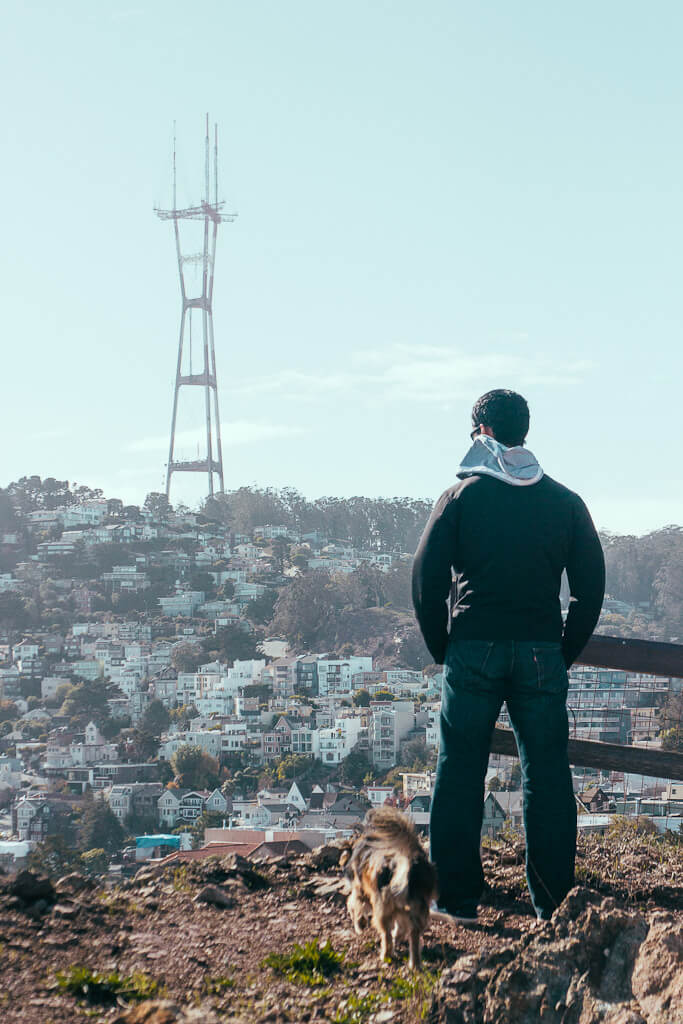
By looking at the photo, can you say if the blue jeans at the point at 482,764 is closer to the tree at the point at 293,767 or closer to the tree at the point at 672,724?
the tree at the point at 672,724

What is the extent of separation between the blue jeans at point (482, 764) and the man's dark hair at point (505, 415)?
0.64m

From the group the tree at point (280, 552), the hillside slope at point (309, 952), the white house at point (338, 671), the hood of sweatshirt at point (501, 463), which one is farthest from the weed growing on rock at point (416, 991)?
the tree at point (280, 552)

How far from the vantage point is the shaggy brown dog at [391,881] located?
2594mm

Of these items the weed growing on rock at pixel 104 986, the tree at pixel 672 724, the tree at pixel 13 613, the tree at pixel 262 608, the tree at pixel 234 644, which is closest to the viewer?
the weed growing on rock at pixel 104 986

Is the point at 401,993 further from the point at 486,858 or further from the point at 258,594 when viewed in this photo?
the point at 258,594

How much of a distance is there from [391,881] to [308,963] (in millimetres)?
289

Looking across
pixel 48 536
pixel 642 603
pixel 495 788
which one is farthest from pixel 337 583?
pixel 495 788

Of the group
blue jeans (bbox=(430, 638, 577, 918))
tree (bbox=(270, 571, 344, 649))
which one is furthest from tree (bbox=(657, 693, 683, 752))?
tree (bbox=(270, 571, 344, 649))

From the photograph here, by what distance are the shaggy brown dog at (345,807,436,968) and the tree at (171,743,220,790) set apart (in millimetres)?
29872

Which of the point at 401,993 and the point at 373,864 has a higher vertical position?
the point at 373,864

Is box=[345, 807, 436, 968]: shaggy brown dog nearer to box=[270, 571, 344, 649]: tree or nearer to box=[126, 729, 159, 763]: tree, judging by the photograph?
box=[126, 729, 159, 763]: tree

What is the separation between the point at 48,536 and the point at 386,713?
41768mm

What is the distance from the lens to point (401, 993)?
245cm

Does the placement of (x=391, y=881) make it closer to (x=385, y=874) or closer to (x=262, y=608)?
(x=385, y=874)
